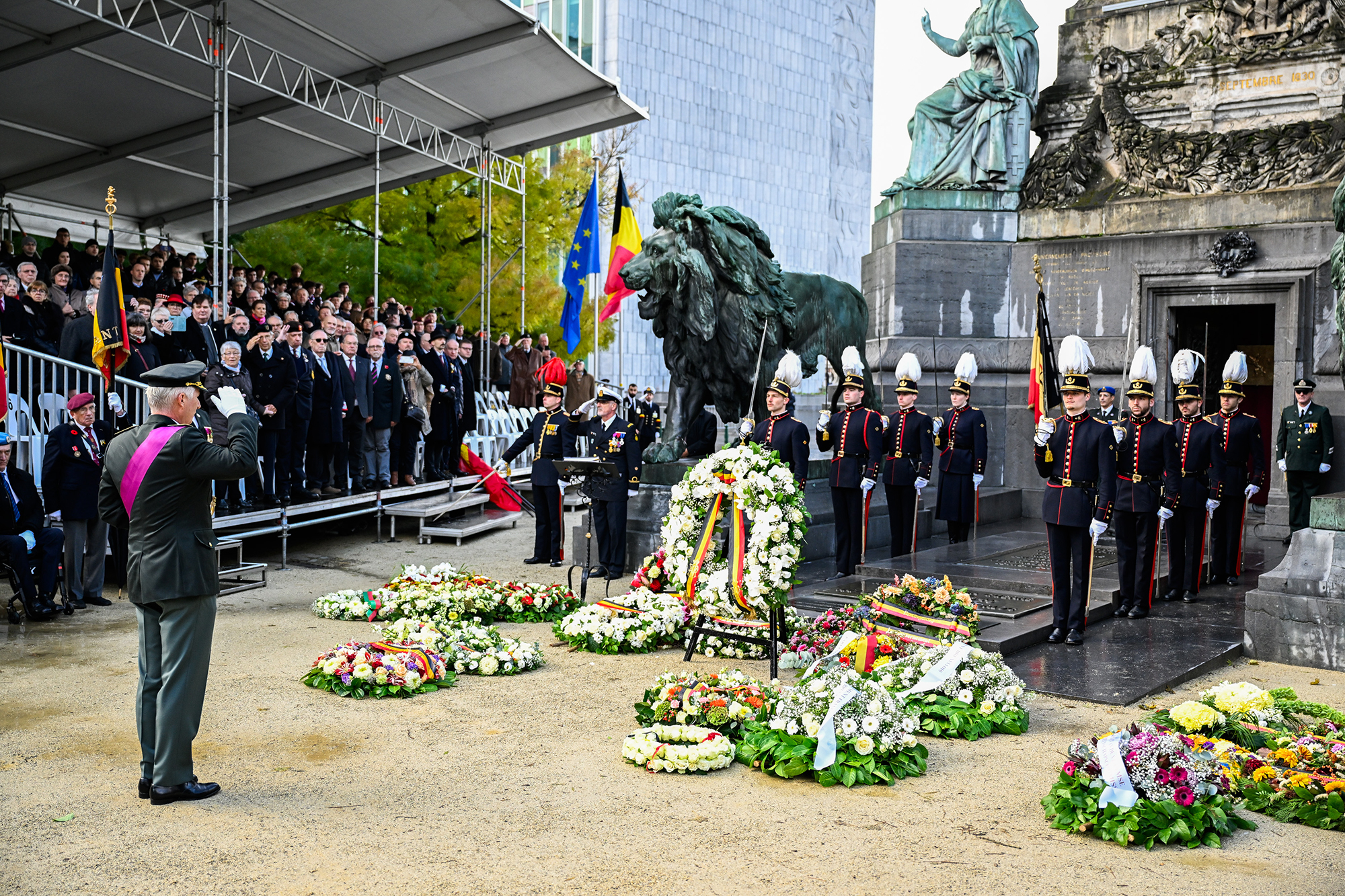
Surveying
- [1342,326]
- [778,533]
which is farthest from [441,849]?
[1342,326]

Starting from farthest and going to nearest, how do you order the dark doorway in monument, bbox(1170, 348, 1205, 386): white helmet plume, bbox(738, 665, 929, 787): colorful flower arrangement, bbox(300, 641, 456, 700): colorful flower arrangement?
the dark doorway in monument, bbox(1170, 348, 1205, 386): white helmet plume, bbox(300, 641, 456, 700): colorful flower arrangement, bbox(738, 665, 929, 787): colorful flower arrangement

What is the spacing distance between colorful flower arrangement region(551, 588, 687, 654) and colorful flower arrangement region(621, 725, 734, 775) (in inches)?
91.3

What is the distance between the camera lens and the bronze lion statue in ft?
35.8

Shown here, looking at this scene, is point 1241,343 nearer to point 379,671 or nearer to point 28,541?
point 379,671

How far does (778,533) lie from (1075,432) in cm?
258

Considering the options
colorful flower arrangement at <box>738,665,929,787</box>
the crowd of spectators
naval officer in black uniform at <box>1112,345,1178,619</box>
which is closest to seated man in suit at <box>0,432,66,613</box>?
the crowd of spectators

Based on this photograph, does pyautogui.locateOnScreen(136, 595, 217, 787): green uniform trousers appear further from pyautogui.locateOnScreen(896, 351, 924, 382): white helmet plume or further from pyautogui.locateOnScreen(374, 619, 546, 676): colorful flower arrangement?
pyautogui.locateOnScreen(896, 351, 924, 382): white helmet plume

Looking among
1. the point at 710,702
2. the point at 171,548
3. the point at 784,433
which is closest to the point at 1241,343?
the point at 784,433

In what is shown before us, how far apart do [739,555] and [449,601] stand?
9.02 ft

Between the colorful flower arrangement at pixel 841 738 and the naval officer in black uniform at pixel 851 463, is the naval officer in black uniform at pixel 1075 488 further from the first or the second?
the colorful flower arrangement at pixel 841 738

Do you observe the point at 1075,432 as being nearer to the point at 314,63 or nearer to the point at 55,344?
the point at 55,344

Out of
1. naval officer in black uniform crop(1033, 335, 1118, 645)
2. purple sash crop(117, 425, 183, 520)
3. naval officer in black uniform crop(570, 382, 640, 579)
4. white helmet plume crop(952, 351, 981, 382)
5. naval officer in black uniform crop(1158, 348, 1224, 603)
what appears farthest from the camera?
white helmet plume crop(952, 351, 981, 382)

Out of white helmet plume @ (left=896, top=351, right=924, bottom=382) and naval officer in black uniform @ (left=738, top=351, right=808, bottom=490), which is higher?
white helmet plume @ (left=896, top=351, right=924, bottom=382)

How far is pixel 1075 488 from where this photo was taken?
Answer: 8.14m
